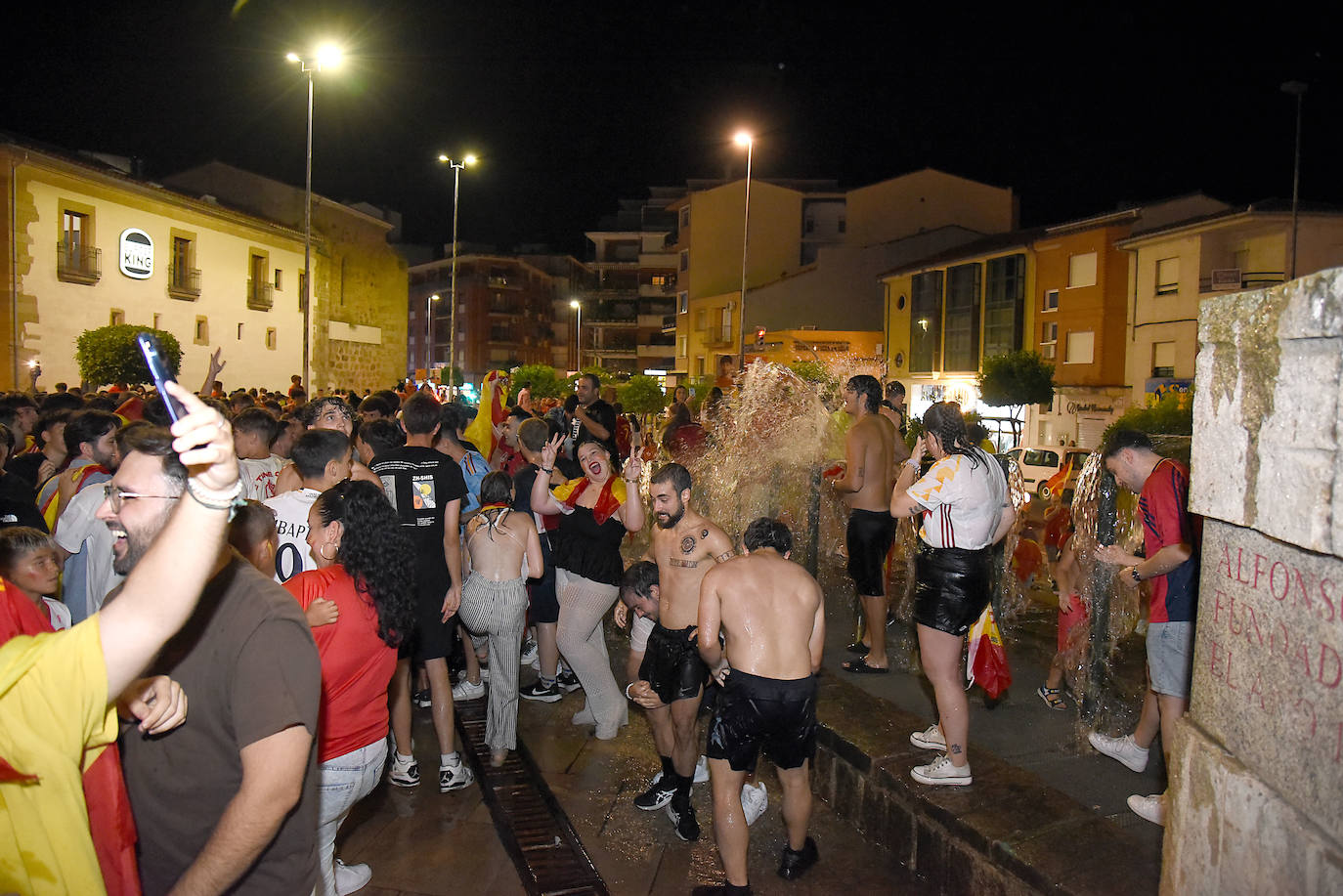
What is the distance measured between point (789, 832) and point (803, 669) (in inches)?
36.5

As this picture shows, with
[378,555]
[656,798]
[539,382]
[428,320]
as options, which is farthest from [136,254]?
[428,320]

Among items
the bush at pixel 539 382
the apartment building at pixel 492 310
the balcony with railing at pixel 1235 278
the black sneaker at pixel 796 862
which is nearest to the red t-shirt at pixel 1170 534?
the black sneaker at pixel 796 862

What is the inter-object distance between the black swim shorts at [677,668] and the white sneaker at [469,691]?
2683 millimetres

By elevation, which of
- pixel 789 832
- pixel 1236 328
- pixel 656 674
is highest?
pixel 1236 328

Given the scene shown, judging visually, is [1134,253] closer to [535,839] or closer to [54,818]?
[535,839]

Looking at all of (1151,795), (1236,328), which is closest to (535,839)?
(1151,795)

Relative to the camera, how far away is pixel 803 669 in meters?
3.94

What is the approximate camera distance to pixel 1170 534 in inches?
163

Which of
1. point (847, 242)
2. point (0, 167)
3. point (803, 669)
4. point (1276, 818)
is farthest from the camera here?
point (847, 242)

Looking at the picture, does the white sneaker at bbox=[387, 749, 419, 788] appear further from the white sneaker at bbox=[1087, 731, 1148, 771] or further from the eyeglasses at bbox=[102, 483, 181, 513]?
the white sneaker at bbox=[1087, 731, 1148, 771]

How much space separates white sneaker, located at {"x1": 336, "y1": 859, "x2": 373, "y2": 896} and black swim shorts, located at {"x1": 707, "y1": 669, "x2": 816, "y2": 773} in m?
1.78

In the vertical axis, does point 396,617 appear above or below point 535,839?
above

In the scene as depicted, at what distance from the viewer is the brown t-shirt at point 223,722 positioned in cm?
215

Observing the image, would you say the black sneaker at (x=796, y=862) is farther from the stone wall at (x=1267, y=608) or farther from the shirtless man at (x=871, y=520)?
the shirtless man at (x=871, y=520)
